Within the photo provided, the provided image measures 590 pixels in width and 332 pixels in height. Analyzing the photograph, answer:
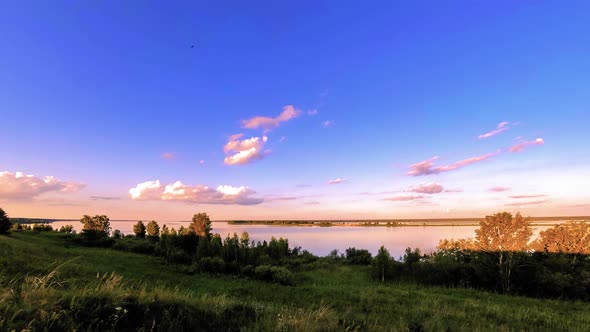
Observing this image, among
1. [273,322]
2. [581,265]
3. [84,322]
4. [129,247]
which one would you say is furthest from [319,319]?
[129,247]

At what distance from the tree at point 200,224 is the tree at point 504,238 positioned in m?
28.9

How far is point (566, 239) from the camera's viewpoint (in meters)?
18.3

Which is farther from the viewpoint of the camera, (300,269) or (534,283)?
(300,269)

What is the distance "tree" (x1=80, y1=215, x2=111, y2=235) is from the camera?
43.9 m

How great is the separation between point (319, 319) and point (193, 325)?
2045 millimetres

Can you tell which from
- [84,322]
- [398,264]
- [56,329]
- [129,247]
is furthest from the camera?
[129,247]

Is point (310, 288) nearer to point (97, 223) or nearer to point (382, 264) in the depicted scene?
point (382, 264)

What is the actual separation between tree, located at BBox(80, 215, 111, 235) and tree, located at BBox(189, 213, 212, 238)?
44.9 ft

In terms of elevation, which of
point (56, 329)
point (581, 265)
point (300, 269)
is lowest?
point (300, 269)

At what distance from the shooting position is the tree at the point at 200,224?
38.6m

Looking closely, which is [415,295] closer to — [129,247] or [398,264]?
[398,264]

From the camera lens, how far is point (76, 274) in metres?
12.8

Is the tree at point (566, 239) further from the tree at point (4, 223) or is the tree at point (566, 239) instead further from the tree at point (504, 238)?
the tree at point (4, 223)

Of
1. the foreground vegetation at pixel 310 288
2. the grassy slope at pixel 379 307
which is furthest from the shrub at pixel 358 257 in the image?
the grassy slope at pixel 379 307
